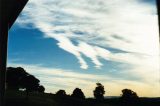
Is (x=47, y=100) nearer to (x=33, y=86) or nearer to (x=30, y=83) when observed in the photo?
(x=33, y=86)

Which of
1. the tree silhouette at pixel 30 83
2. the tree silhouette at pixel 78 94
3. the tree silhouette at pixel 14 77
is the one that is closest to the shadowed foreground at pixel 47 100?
the tree silhouette at pixel 30 83

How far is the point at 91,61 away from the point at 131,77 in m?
4.81

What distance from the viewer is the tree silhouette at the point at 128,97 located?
23450 mm

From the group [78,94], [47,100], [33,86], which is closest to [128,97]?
[78,94]

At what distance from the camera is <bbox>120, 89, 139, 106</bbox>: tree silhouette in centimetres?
2345

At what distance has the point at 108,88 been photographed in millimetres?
27391

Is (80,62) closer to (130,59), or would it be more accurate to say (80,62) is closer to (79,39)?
(79,39)

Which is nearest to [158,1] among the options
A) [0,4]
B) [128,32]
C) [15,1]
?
[15,1]

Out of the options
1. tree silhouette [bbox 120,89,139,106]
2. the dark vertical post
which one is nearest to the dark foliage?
tree silhouette [bbox 120,89,139,106]

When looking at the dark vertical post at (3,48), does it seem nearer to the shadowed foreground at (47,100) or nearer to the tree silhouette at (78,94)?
the shadowed foreground at (47,100)

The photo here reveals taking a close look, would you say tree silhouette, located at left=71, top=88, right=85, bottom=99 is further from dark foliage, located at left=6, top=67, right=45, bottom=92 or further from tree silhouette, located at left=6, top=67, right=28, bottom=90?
tree silhouette, located at left=6, top=67, right=28, bottom=90

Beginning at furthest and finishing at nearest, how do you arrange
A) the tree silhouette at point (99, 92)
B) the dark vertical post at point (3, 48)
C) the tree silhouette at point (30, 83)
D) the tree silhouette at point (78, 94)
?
the tree silhouette at point (78, 94) < the tree silhouette at point (30, 83) < the tree silhouette at point (99, 92) < the dark vertical post at point (3, 48)

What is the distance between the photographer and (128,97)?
24359 mm

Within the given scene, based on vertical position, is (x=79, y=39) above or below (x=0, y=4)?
above
